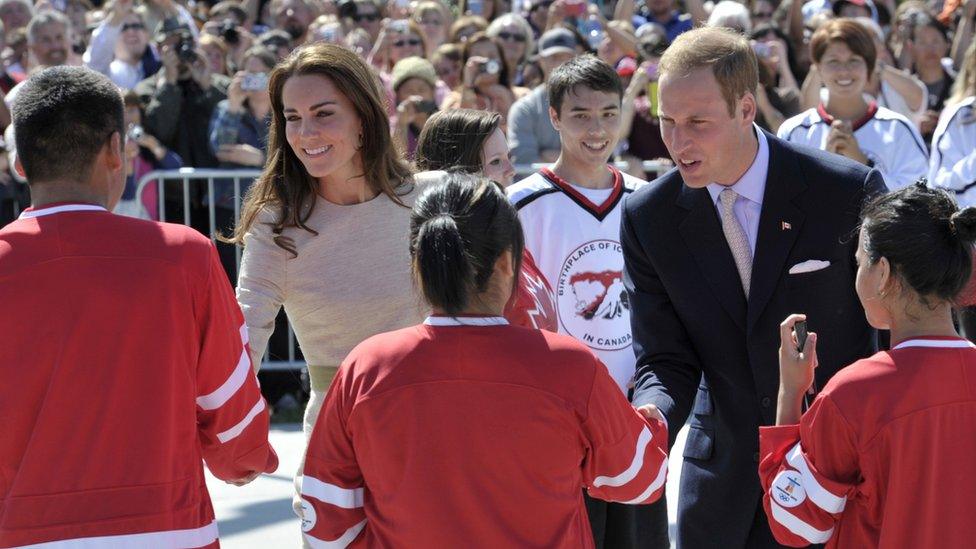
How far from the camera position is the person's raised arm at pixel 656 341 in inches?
140

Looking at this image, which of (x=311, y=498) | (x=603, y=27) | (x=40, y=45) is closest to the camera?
(x=311, y=498)

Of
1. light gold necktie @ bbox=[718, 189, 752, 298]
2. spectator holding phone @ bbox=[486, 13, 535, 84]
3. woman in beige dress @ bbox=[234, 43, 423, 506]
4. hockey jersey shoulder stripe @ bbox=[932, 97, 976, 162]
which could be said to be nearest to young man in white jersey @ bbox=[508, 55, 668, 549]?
woman in beige dress @ bbox=[234, 43, 423, 506]

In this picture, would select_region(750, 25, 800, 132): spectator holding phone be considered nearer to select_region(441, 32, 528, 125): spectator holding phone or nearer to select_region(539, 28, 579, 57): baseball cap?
select_region(539, 28, 579, 57): baseball cap

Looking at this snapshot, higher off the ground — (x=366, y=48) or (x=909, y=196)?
(x=909, y=196)

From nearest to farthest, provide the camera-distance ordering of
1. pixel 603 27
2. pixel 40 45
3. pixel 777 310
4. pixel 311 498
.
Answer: pixel 311 498 < pixel 777 310 < pixel 40 45 < pixel 603 27

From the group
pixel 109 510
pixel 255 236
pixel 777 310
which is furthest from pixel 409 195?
pixel 109 510

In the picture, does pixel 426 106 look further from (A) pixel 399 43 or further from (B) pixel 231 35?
(B) pixel 231 35

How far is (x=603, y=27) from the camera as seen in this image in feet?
35.1

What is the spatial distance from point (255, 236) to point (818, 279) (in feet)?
5.03

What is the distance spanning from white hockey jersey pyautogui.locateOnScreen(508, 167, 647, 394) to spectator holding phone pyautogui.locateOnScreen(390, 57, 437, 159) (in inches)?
147

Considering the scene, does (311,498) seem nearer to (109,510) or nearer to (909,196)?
(109,510)

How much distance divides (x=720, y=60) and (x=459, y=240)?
44.5 inches

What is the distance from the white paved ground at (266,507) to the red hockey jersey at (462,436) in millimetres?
3391

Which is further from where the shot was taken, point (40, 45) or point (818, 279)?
point (40, 45)
